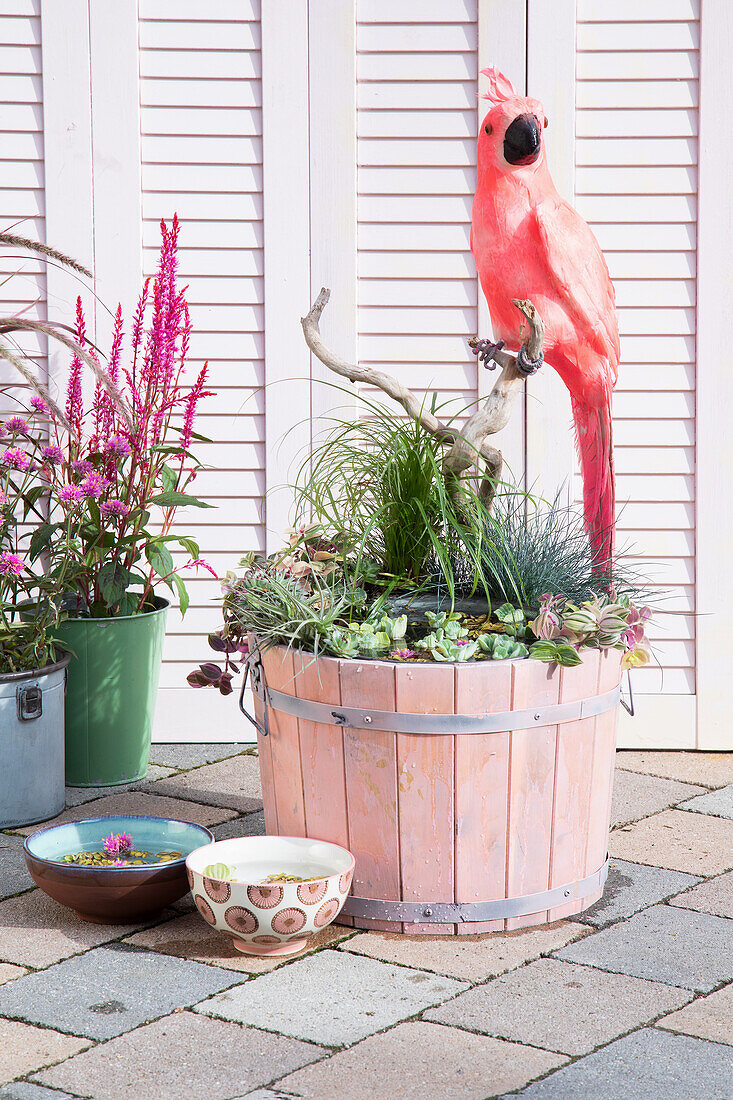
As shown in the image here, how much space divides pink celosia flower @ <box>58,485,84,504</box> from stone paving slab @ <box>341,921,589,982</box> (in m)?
1.24

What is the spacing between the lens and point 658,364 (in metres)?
3.59

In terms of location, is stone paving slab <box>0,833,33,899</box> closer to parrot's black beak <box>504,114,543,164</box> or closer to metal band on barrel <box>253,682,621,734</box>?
metal band on barrel <box>253,682,621,734</box>

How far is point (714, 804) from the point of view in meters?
3.22

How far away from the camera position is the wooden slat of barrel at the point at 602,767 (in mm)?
2518

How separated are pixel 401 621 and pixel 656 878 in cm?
86

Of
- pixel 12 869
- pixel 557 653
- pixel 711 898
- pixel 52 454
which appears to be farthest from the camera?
pixel 52 454

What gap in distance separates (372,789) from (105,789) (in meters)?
1.16

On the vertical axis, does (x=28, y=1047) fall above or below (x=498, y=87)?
below

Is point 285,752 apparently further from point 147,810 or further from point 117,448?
point 117,448

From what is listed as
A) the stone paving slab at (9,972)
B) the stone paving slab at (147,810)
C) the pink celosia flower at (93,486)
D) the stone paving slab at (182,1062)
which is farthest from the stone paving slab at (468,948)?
the pink celosia flower at (93,486)

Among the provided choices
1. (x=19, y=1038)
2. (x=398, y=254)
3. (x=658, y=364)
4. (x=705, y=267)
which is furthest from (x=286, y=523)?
(x=19, y=1038)

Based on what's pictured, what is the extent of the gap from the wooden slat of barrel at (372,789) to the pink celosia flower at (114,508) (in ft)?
3.19

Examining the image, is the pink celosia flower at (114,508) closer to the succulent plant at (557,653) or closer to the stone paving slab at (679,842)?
the succulent plant at (557,653)

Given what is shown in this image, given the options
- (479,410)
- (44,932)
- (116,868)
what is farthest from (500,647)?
(44,932)
